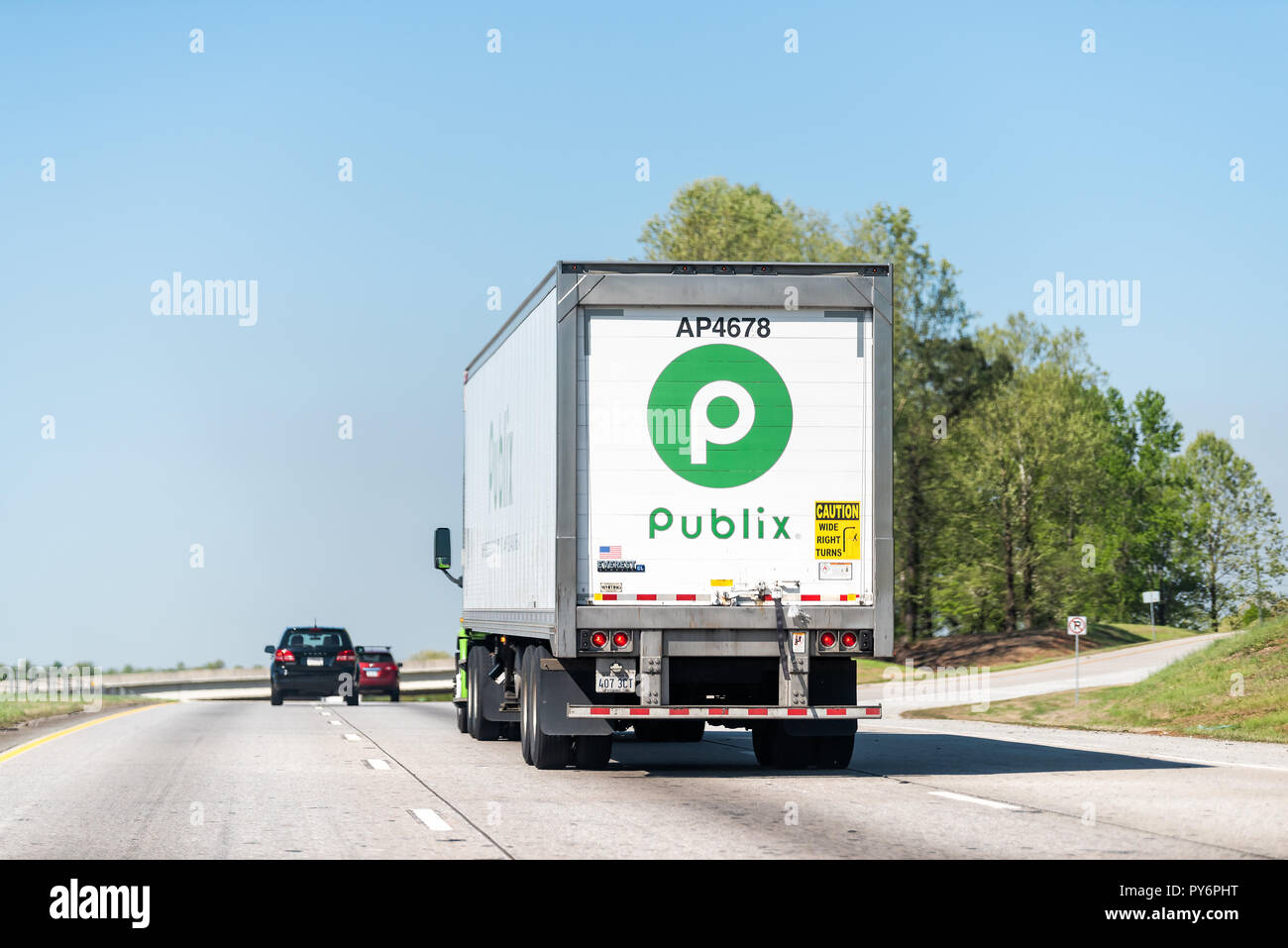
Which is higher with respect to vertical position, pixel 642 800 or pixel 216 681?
pixel 642 800

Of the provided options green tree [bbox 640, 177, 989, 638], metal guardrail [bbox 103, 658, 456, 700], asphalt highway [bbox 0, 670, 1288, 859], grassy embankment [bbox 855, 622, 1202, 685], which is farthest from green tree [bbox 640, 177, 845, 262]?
asphalt highway [bbox 0, 670, 1288, 859]

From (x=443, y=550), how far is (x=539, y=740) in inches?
404

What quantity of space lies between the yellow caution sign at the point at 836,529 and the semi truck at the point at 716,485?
13mm

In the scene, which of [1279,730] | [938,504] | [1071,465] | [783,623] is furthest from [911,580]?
[783,623]

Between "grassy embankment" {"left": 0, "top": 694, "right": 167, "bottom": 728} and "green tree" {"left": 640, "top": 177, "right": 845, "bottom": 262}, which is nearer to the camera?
"grassy embankment" {"left": 0, "top": 694, "right": 167, "bottom": 728}

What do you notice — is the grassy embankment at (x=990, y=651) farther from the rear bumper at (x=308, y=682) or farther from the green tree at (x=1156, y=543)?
the green tree at (x=1156, y=543)

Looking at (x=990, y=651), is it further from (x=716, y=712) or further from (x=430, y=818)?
(x=430, y=818)

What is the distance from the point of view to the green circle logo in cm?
1599

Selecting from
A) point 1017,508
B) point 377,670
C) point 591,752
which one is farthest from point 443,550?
point 1017,508

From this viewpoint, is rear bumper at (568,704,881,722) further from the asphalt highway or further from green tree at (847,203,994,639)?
green tree at (847,203,994,639)

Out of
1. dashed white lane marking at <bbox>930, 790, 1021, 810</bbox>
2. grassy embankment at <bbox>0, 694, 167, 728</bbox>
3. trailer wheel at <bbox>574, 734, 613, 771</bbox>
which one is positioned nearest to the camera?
dashed white lane marking at <bbox>930, 790, 1021, 810</bbox>

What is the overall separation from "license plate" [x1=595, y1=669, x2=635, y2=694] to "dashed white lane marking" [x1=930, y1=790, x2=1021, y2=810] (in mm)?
Answer: 3012

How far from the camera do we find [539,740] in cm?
1706

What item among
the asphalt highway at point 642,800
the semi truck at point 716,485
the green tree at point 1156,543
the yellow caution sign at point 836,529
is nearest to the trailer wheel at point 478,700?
the asphalt highway at point 642,800
